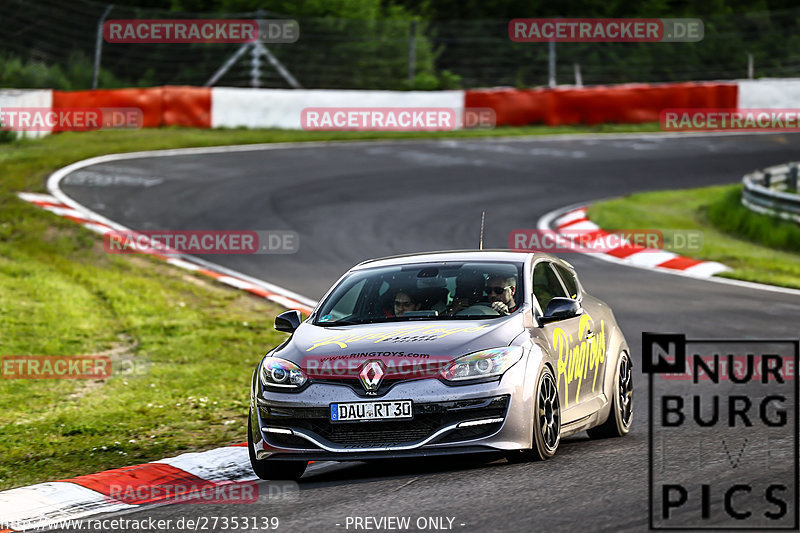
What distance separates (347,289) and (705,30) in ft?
103

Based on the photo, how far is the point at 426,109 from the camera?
111 feet

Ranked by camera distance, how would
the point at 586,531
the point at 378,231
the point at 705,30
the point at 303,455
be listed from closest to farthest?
the point at 586,531 → the point at 303,455 → the point at 378,231 → the point at 705,30

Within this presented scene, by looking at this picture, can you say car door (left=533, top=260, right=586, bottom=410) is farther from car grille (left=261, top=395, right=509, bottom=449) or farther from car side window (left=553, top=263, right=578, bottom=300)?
car grille (left=261, top=395, right=509, bottom=449)

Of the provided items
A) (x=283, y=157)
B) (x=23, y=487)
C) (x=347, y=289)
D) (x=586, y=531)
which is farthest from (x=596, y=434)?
(x=283, y=157)

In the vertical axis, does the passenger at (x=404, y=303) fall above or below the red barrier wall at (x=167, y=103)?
above

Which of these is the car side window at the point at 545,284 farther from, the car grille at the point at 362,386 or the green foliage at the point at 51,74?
the green foliage at the point at 51,74

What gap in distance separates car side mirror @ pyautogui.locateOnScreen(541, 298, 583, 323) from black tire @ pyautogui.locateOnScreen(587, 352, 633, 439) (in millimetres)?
1259

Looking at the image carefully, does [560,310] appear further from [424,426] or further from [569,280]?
[569,280]

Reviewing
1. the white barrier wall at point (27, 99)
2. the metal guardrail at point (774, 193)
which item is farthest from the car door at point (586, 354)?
the white barrier wall at point (27, 99)

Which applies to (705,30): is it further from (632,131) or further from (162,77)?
(162,77)

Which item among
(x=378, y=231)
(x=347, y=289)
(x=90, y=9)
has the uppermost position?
(x=90, y=9)

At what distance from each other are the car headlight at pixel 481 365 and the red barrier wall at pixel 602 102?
27.3 metres

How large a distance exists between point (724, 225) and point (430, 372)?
16323 millimetres

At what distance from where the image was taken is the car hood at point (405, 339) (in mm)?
7523
